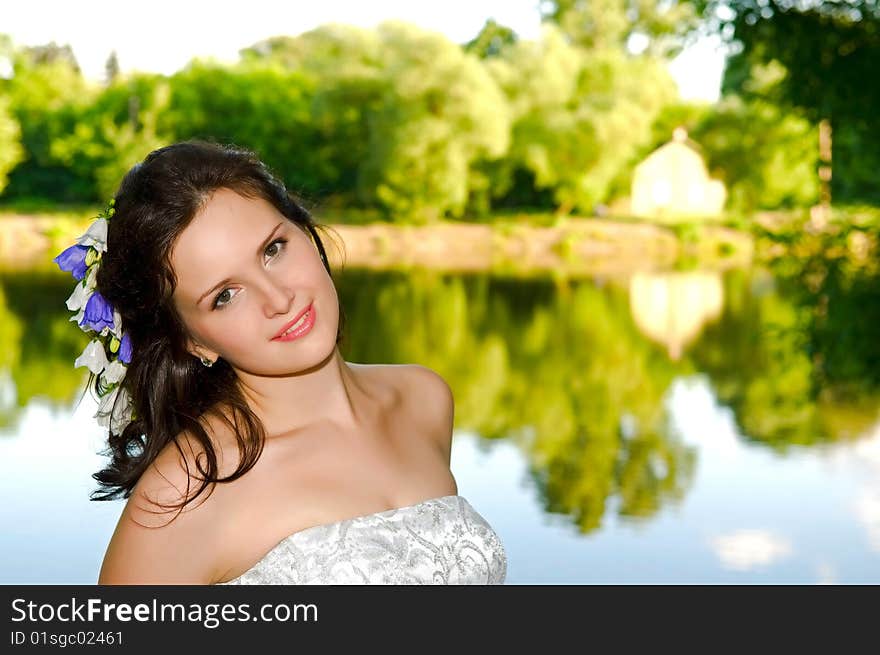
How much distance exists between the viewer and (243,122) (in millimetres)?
31688

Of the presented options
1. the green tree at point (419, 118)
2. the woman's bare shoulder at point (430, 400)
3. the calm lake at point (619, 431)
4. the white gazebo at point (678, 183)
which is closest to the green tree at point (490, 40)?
the white gazebo at point (678, 183)

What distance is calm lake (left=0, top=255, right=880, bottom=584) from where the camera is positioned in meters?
7.23

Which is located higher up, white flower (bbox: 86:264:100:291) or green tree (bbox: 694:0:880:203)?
green tree (bbox: 694:0:880:203)

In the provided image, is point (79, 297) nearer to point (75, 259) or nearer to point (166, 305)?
point (75, 259)

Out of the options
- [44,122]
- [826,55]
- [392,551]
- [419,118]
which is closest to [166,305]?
[392,551]

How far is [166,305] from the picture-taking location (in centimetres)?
146

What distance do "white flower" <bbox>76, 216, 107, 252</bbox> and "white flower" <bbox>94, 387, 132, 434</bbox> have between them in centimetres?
20

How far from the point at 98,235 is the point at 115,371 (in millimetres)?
184

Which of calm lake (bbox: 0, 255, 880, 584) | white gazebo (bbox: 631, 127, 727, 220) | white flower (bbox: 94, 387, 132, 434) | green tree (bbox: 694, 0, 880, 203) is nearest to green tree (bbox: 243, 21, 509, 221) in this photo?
white gazebo (bbox: 631, 127, 727, 220)

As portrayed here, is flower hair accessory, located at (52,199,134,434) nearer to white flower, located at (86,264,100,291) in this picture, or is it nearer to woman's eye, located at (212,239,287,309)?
white flower, located at (86,264,100,291)

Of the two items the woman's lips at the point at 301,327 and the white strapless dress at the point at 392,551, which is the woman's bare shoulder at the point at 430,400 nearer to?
the white strapless dress at the point at 392,551

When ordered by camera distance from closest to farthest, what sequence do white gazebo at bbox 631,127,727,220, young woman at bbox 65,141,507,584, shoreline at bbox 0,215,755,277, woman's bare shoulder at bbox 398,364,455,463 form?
young woman at bbox 65,141,507,584
woman's bare shoulder at bbox 398,364,455,463
shoreline at bbox 0,215,755,277
white gazebo at bbox 631,127,727,220

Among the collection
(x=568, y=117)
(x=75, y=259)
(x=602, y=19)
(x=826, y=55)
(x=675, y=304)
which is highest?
(x=602, y=19)

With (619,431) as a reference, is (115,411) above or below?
below
